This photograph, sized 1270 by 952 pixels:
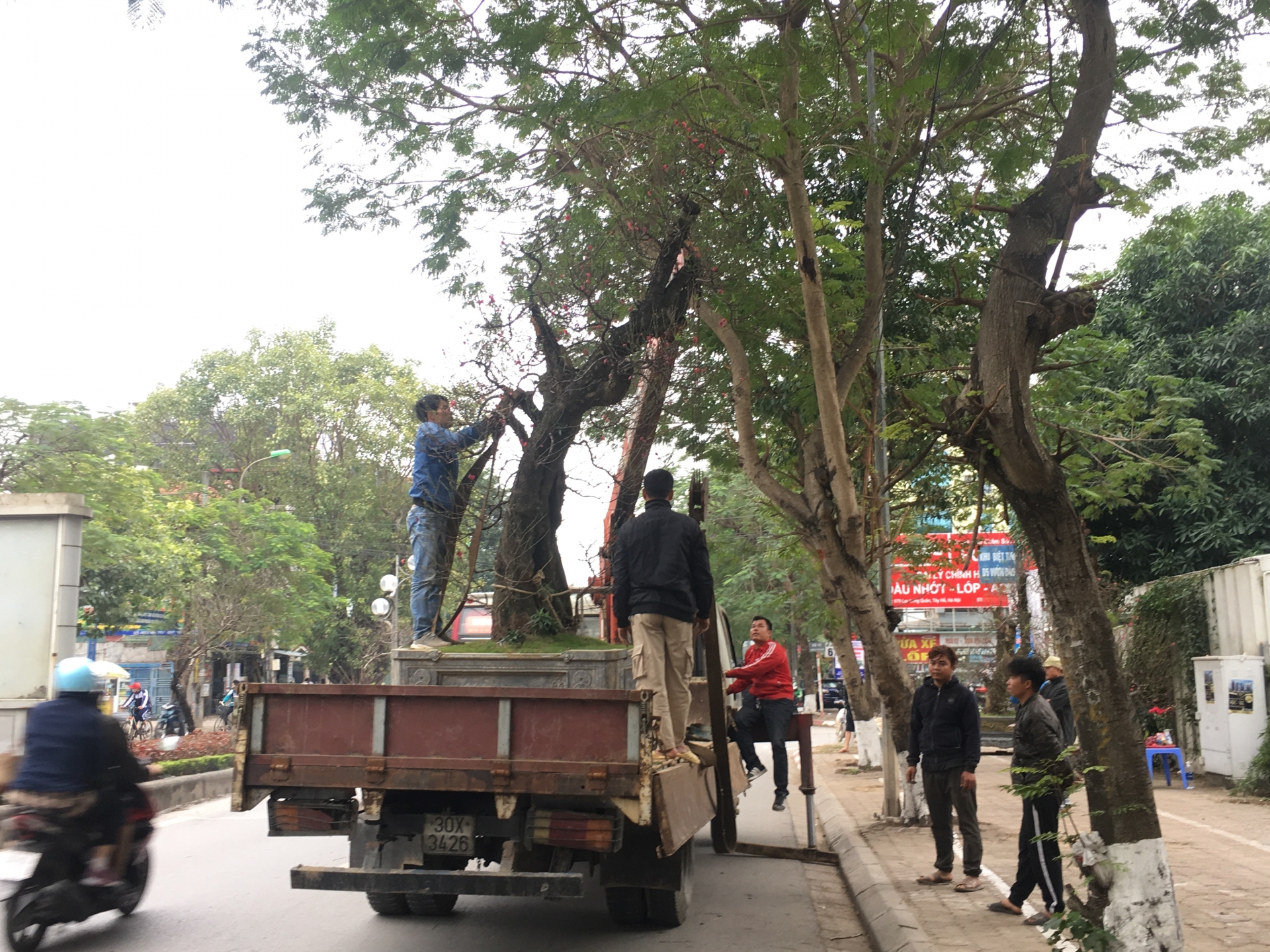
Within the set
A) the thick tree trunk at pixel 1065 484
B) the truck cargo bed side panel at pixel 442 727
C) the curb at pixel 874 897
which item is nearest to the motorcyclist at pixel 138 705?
the curb at pixel 874 897

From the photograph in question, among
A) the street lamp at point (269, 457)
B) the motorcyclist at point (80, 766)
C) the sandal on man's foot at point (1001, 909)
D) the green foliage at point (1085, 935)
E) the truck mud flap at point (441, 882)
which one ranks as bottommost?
the sandal on man's foot at point (1001, 909)

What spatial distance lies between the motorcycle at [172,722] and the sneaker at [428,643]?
71.3 ft

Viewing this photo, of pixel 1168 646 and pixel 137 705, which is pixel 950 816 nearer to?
pixel 1168 646

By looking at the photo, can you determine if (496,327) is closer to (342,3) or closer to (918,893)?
(342,3)

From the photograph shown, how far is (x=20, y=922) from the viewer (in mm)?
6086

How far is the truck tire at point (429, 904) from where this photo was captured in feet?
24.0

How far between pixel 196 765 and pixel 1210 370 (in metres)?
17.3

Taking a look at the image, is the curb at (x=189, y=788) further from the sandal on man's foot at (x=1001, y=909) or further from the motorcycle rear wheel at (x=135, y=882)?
the sandal on man's foot at (x=1001, y=909)

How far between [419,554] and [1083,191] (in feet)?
17.1

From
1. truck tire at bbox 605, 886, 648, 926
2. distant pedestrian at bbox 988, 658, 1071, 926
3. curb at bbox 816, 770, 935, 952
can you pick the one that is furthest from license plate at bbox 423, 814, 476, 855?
distant pedestrian at bbox 988, 658, 1071, 926

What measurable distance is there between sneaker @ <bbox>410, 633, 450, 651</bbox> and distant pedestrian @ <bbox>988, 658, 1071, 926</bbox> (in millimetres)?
3709

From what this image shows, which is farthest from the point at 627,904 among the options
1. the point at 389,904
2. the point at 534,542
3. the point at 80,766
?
the point at 80,766

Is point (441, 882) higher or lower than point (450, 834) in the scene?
lower

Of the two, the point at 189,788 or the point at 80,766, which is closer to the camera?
the point at 80,766
